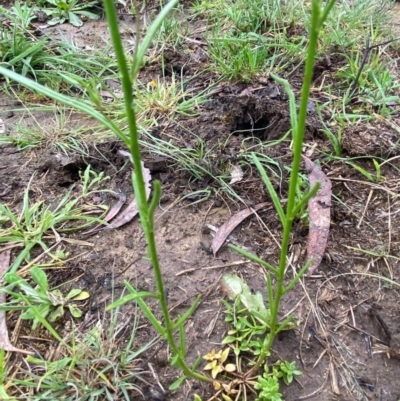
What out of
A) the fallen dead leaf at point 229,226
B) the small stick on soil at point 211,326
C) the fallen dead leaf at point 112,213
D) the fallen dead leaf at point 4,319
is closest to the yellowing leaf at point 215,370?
the small stick on soil at point 211,326

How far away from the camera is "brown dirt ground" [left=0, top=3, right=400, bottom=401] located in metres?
1.30

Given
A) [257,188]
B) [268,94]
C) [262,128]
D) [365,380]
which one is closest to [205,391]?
[365,380]

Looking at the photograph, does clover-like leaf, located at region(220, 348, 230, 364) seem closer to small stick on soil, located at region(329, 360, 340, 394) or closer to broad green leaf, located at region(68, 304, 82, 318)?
small stick on soil, located at region(329, 360, 340, 394)

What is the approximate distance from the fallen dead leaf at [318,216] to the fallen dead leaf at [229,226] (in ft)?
0.55

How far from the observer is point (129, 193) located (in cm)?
175

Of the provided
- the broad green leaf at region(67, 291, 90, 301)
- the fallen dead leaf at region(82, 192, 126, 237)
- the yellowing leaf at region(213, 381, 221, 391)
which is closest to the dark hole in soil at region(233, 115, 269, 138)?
the fallen dead leaf at region(82, 192, 126, 237)

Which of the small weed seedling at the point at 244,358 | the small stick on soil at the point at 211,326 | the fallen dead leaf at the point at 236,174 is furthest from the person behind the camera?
the fallen dead leaf at the point at 236,174

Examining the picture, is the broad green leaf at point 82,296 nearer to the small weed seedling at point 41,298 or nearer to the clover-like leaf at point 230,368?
the small weed seedling at point 41,298

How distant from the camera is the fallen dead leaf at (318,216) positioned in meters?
1.51

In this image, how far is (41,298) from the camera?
54.7 inches

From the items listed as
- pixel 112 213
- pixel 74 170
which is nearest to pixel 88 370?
pixel 112 213

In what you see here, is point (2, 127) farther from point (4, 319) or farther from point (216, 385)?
point (216, 385)

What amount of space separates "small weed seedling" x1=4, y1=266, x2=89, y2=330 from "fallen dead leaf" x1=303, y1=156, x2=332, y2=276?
0.71m

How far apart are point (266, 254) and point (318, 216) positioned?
234mm
